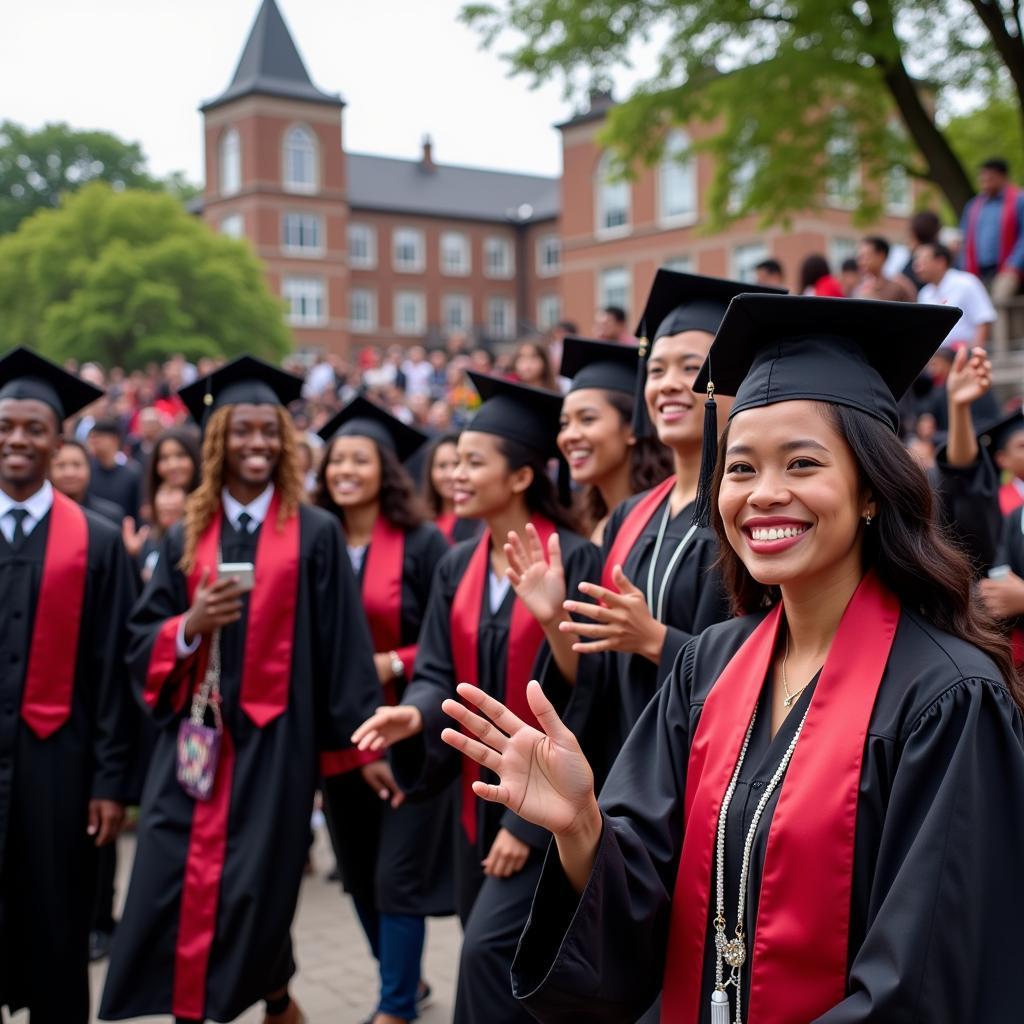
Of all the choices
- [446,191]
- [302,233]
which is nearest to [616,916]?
[302,233]

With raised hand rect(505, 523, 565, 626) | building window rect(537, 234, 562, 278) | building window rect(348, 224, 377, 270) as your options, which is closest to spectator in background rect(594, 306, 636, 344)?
raised hand rect(505, 523, 565, 626)

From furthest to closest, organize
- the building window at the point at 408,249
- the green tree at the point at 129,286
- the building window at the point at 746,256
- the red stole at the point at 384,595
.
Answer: the building window at the point at 408,249, the green tree at the point at 129,286, the building window at the point at 746,256, the red stole at the point at 384,595

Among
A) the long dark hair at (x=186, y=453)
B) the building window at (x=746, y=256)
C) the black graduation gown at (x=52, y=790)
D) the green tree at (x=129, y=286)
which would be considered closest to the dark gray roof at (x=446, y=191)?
the green tree at (x=129, y=286)

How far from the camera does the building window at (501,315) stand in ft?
209

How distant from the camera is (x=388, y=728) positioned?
395 cm

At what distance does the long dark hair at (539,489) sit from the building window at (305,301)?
54.5 metres

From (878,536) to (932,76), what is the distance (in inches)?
546

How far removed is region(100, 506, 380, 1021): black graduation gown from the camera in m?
4.35

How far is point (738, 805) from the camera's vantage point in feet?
7.72

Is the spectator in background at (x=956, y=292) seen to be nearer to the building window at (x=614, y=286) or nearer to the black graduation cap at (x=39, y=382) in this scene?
the black graduation cap at (x=39, y=382)

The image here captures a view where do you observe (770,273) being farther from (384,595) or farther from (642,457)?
(642,457)

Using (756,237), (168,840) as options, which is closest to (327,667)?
(168,840)

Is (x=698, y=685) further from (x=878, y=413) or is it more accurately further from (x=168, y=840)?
(x=168, y=840)

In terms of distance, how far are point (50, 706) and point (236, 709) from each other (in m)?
0.66
